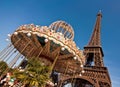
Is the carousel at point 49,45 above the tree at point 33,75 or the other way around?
above

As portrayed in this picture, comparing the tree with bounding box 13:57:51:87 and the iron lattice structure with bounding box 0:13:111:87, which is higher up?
the iron lattice structure with bounding box 0:13:111:87

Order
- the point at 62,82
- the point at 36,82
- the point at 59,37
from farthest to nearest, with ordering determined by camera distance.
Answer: the point at 62,82 → the point at 59,37 → the point at 36,82

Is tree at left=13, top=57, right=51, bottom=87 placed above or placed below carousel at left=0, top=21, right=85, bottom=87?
below

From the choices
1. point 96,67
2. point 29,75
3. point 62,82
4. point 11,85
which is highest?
point 96,67

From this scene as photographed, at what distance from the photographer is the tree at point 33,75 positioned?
14.4 m

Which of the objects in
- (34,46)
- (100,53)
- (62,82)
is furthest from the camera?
(100,53)

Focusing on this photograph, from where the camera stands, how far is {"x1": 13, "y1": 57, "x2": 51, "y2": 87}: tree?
14.4 meters

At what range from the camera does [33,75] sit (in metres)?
14.5

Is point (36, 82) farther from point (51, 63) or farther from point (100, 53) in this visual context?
point (100, 53)

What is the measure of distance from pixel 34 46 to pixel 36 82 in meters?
5.13

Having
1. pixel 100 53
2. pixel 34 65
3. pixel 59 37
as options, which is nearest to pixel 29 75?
pixel 34 65

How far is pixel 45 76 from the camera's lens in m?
14.7

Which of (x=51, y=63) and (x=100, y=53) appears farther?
(x=100, y=53)

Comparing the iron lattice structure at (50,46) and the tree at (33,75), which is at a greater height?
the iron lattice structure at (50,46)
